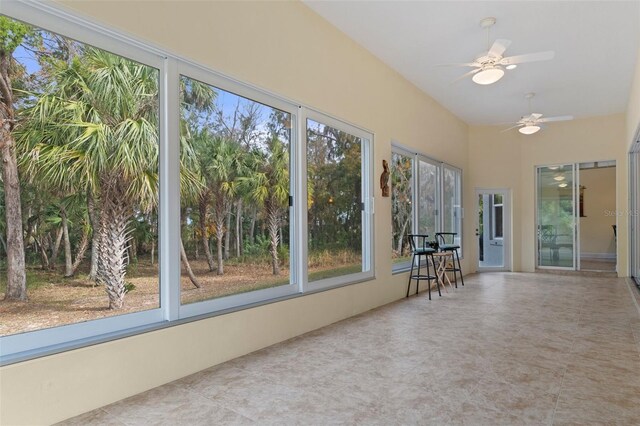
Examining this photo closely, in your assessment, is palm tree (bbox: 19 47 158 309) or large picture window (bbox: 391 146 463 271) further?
large picture window (bbox: 391 146 463 271)

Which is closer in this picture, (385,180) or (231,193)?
(231,193)

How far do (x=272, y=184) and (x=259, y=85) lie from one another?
0.95 meters

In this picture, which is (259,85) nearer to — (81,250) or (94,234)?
(94,234)

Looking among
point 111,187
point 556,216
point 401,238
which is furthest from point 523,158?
point 111,187

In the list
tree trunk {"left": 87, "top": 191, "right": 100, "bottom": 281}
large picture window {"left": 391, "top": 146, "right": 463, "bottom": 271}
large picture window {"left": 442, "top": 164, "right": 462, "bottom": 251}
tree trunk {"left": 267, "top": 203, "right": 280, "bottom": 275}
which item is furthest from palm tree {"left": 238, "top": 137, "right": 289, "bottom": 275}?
large picture window {"left": 442, "top": 164, "right": 462, "bottom": 251}

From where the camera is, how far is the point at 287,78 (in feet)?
12.7

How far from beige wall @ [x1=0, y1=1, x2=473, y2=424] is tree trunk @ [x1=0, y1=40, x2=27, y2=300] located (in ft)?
1.50

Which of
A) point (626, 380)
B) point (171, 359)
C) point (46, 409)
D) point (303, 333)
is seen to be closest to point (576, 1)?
point (626, 380)

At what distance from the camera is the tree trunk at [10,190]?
2.17 metres

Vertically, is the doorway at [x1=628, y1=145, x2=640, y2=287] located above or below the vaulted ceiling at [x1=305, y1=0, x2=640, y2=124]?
below

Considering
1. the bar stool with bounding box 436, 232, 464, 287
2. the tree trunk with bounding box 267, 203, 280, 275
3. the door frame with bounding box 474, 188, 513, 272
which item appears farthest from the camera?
the door frame with bounding box 474, 188, 513, 272

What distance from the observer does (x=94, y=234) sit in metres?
2.56

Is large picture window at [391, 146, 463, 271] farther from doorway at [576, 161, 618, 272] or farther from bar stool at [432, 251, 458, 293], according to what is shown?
doorway at [576, 161, 618, 272]

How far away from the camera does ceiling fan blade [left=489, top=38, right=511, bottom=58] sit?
3.93 meters
